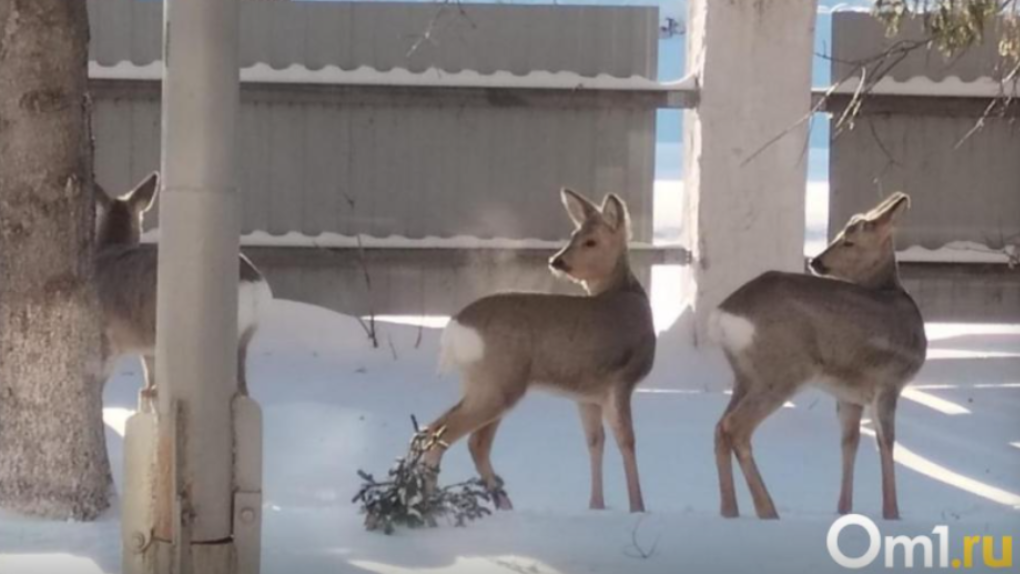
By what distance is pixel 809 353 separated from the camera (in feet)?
28.5

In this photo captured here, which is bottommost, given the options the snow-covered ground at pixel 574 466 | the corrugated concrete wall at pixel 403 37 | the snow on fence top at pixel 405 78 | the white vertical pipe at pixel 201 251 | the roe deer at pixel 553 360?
the snow-covered ground at pixel 574 466

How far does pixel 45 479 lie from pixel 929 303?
823 centimetres

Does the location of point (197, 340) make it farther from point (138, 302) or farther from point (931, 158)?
point (931, 158)

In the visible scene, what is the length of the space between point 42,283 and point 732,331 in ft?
10.7

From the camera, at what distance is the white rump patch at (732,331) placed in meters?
8.70

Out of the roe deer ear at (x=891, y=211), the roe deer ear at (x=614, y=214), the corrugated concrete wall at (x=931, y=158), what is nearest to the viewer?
the roe deer ear at (x=891, y=211)

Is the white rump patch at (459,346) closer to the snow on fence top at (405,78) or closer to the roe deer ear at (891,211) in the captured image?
the roe deer ear at (891,211)

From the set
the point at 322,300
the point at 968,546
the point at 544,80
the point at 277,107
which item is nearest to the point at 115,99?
the point at 277,107

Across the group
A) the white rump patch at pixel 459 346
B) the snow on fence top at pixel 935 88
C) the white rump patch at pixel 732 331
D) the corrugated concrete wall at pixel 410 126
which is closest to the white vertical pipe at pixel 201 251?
the white rump patch at pixel 459 346

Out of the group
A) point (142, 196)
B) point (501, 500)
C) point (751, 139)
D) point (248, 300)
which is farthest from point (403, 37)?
point (501, 500)

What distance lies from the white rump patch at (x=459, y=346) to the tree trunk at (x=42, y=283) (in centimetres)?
191

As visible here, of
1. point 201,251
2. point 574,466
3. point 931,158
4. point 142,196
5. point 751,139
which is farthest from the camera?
point 931,158

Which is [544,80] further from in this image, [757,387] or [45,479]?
[45,479]

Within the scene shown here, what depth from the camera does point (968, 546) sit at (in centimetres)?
666
